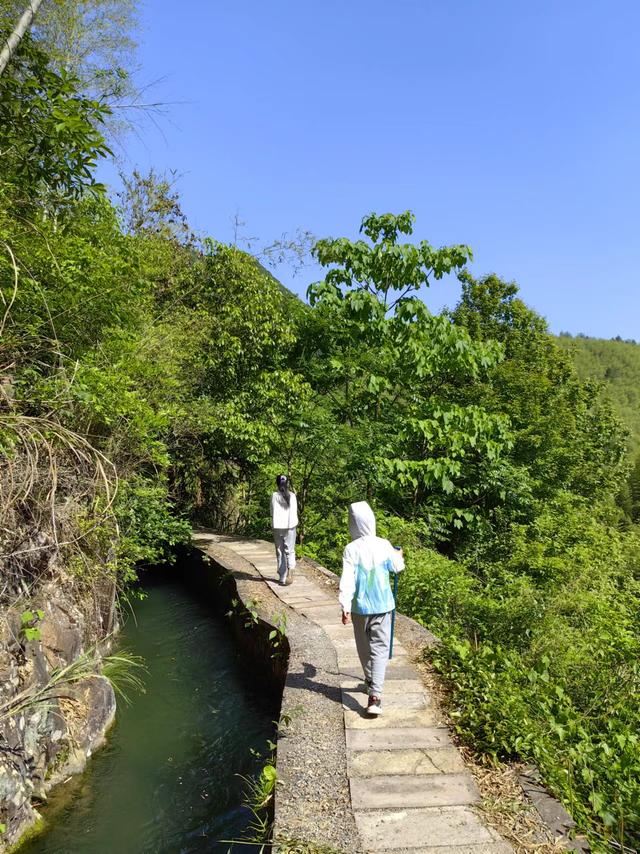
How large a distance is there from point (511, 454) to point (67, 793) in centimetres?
1297

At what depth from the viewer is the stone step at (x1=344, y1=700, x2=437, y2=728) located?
14.4 ft

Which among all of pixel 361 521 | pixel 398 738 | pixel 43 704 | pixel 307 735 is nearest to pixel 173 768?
pixel 43 704

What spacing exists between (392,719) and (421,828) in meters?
1.30

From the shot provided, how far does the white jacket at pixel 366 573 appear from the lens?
451cm

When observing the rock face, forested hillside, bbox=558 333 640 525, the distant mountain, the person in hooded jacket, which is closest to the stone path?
the person in hooded jacket

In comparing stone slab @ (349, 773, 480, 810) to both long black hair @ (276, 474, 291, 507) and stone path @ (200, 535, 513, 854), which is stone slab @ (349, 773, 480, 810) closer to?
stone path @ (200, 535, 513, 854)

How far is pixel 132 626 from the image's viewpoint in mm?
9844

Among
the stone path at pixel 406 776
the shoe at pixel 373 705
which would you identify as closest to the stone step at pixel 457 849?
the stone path at pixel 406 776

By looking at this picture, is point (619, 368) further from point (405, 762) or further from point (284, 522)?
point (405, 762)

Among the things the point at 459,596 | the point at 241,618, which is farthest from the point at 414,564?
the point at 241,618

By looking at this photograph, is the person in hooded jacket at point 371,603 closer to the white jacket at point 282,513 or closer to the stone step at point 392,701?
the stone step at point 392,701

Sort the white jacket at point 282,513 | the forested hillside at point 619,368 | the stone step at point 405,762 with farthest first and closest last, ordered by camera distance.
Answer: the forested hillside at point 619,368 < the white jacket at point 282,513 < the stone step at point 405,762

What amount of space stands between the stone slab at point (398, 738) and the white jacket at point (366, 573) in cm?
88

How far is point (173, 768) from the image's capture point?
18.1 feet
